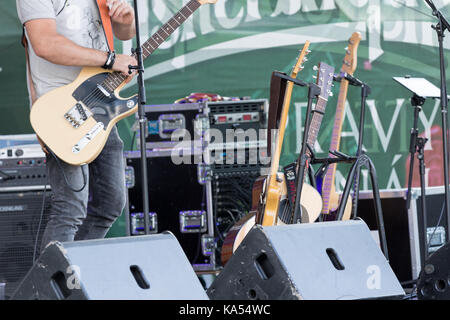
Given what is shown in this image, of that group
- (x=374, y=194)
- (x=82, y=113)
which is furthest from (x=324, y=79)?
(x=82, y=113)

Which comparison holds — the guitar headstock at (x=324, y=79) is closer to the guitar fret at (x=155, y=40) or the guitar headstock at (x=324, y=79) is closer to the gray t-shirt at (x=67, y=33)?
the guitar fret at (x=155, y=40)

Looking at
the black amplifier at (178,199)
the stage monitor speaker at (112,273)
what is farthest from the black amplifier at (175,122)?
the stage monitor speaker at (112,273)

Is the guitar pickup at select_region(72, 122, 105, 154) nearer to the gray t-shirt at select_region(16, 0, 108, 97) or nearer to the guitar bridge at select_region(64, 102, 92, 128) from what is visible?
the guitar bridge at select_region(64, 102, 92, 128)

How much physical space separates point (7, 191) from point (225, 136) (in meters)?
1.40

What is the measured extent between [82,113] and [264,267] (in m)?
1.59

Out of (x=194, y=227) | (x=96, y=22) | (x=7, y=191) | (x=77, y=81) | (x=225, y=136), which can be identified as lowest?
(x=194, y=227)

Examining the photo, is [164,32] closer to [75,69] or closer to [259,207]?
[75,69]

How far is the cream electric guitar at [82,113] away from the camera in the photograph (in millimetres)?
3393

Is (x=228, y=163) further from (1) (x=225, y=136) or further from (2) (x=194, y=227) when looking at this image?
(2) (x=194, y=227)

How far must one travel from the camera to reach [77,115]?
3.50 m

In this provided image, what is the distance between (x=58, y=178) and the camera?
3328mm

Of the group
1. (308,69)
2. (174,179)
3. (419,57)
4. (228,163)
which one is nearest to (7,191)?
(174,179)

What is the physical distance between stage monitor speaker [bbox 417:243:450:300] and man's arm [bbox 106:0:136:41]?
77.2 inches

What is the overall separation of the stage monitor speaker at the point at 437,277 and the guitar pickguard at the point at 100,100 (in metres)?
1.72
